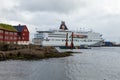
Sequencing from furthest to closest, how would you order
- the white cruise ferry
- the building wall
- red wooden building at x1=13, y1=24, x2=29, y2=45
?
the white cruise ferry
red wooden building at x1=13, y1=24, x2=29, y2=45
the building wall

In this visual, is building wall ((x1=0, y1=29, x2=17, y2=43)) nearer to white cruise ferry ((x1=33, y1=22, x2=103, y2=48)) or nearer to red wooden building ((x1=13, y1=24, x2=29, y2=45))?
red wooden building ((x1=13, y1=24, x2=29, y2=45))

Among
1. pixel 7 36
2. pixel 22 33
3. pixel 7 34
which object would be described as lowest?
pixel 7 36

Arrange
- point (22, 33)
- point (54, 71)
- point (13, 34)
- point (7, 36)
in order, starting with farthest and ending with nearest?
point (22, 33) < point (13, 34) < point (7, 36) < point (54, 71)

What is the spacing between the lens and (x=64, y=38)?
15300 centimetres

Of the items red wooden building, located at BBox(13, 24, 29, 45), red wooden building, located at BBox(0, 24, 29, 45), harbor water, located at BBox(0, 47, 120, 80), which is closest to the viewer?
harbor water, located at BBox(0, 47, 120, 80)

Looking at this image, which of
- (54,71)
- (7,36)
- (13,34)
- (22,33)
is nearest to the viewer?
(54,71)

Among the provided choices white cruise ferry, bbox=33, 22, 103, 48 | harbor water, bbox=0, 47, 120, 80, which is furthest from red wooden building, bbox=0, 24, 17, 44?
white cruise ferry, bbox=33, 22, 103, 48

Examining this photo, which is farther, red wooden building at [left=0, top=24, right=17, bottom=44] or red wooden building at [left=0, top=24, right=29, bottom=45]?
red wooden building at [left=0, top=24, right=29, bottom=45]

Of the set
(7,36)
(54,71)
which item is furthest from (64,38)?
(54,71)

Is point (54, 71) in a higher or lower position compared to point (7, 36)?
lower

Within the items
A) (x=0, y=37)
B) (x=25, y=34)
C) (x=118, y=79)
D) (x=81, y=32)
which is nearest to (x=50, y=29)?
(x=81, y=32)

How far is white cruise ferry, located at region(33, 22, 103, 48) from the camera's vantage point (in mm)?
150125

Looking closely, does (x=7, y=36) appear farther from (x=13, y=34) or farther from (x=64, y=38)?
(x=64, y=38)

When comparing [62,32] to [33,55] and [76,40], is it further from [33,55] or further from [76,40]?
[33,55]
